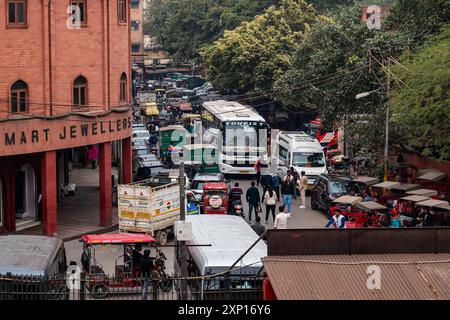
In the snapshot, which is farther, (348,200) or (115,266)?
(348,200)

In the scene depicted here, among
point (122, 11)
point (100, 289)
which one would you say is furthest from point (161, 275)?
point (122, 11)

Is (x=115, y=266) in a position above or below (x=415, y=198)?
below

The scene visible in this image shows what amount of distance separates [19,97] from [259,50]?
93.9 feet

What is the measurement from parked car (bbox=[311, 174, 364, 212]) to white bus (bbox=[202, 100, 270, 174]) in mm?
7363

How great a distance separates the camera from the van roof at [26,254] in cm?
2244

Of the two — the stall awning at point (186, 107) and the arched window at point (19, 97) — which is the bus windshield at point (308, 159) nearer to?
the arched window at point (19, 97)

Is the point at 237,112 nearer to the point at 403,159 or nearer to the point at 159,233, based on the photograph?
the point at 403,159

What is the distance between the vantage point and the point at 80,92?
3384 cm

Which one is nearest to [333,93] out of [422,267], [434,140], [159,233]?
[434,140]

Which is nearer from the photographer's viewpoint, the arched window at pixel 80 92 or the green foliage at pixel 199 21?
the arched window at pixel 80 92

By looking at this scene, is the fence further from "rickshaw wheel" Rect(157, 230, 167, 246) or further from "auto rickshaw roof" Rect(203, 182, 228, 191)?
"auto rickshaw roof" Rect(203, 182, 228, 191)

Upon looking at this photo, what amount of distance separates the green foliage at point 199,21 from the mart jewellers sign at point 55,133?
131 ft

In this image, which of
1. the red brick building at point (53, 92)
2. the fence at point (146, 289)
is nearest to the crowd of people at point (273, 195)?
the red brick building at point (53, 92)

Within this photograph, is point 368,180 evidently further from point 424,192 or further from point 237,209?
point 237,209
